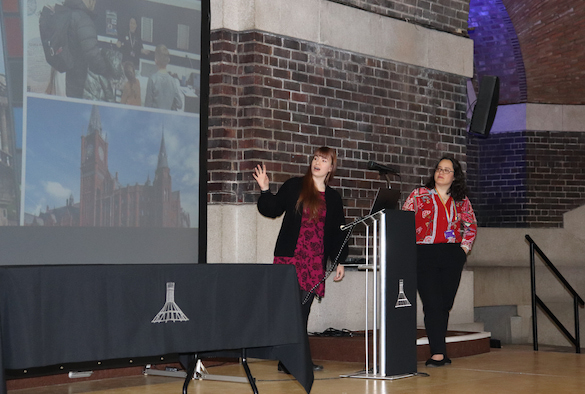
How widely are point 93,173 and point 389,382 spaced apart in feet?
8.58

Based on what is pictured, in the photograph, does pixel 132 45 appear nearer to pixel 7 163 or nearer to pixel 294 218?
pixel 7 163

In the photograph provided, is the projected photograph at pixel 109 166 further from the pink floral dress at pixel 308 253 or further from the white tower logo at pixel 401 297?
the white tower logo at pixel 401 297

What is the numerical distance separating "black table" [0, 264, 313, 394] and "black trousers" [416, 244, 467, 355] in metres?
2.04

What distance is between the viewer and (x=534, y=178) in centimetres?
1347

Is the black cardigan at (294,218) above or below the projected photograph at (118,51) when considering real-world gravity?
below

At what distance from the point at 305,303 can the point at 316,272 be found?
9.3 inches

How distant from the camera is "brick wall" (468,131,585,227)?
13477mm

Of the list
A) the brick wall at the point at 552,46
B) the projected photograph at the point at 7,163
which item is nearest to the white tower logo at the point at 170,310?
the projected photograph at the point at 7,163

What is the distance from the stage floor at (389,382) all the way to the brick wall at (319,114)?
171cm

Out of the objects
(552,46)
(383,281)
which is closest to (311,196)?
(383,281)

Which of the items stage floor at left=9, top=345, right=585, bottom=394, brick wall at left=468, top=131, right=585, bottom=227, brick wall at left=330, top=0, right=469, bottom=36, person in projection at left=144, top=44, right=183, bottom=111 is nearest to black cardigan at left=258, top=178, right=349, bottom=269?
stage floor at left=9, top=345, right=585, bottom=394

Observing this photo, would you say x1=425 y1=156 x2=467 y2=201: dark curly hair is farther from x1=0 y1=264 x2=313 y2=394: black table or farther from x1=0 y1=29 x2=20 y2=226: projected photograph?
x1=0 y1=29 x2=20 y2=226: projected photograph

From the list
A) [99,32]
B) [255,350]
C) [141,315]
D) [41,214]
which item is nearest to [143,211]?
[41,214]

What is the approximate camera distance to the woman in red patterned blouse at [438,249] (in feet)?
22.3
